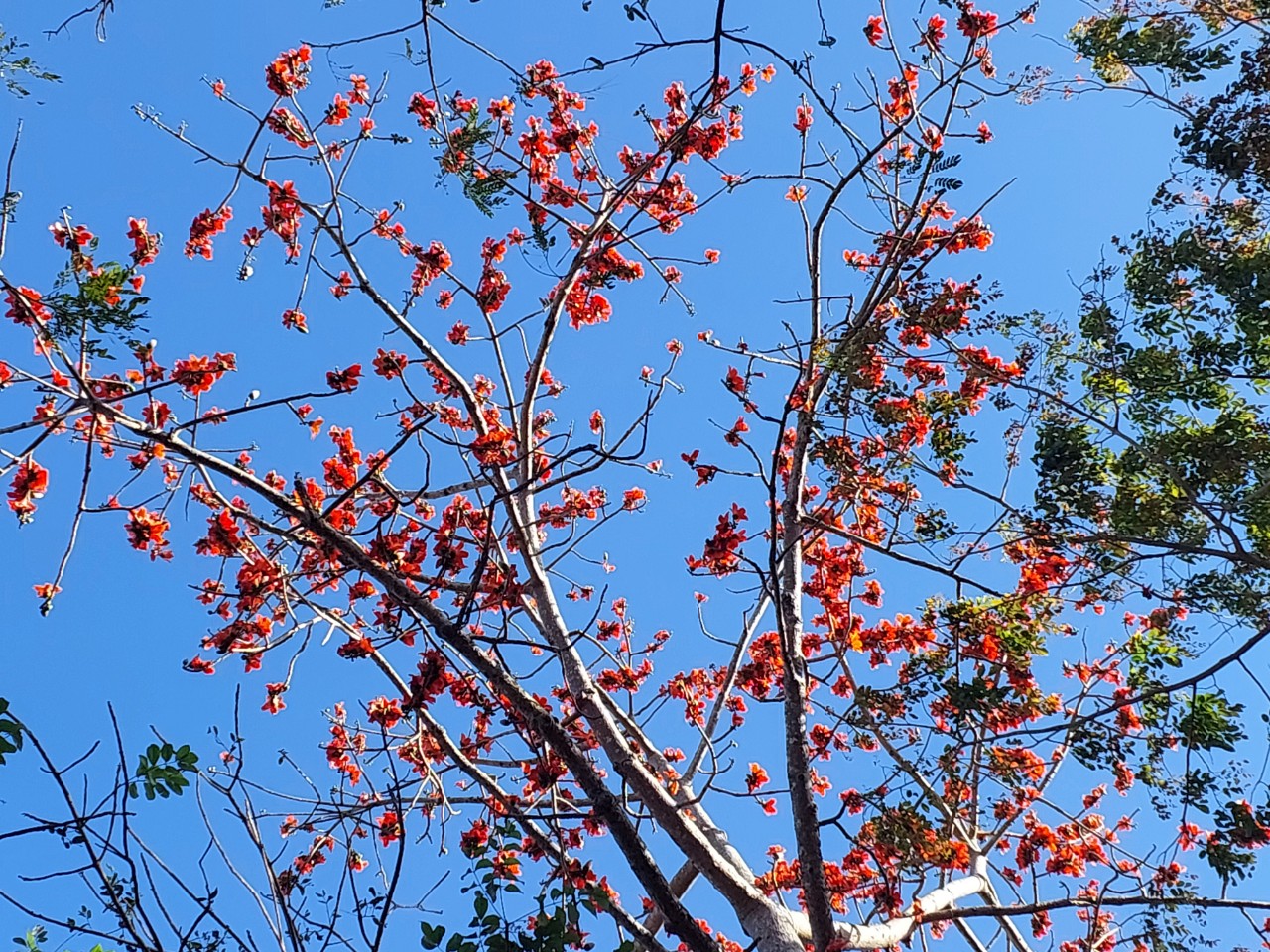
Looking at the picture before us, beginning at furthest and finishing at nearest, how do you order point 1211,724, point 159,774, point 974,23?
point 974,23
point 1211,724
point 159,774

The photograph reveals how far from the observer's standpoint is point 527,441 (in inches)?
201

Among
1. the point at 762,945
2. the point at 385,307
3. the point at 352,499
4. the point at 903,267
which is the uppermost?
the point at 385,307

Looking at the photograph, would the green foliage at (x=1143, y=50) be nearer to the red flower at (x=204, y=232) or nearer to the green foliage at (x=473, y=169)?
the green foliage at (x=473, y=169)

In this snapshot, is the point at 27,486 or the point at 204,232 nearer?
the point at 27,486

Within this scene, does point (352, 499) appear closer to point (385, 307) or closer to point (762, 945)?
point (385, 307)

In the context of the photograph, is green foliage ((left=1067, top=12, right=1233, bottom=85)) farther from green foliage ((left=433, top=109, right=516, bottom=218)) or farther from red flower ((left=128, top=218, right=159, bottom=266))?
red flower ((left=128, top=218, right=159, bottom=266))

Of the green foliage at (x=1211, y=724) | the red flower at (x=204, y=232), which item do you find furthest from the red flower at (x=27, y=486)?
the green foliage at (x=1211, y=724)

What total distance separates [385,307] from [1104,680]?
4615 millimetres

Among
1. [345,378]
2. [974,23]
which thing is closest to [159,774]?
[345,378]

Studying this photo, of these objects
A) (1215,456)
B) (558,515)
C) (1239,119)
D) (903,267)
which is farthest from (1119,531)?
(558,515)

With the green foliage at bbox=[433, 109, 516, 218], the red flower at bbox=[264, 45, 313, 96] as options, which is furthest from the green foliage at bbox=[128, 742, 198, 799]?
the red flower at bbox=[264, 45, 313, 96]

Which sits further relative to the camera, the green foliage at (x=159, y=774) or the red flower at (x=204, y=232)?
the red flower at (x=204, y=232)

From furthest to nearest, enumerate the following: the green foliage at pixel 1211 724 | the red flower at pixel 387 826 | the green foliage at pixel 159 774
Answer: the red flower at pixel 387 826 → the green foliage at pixel 1211 724 → the green foliage at pixel 159 774

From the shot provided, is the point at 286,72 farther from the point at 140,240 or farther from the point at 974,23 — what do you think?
the point at 974,23
